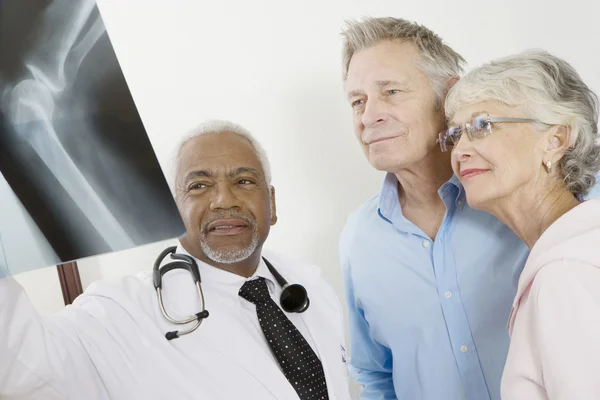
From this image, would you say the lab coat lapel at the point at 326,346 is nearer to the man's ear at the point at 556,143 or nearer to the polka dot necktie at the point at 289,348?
the polka dot necktie at the point at 289,348

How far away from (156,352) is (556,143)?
0.87 meters

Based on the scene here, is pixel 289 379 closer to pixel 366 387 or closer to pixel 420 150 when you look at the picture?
pixel 366 387

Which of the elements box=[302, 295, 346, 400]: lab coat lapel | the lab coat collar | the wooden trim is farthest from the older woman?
the wooden trim

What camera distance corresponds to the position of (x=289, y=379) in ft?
3.92

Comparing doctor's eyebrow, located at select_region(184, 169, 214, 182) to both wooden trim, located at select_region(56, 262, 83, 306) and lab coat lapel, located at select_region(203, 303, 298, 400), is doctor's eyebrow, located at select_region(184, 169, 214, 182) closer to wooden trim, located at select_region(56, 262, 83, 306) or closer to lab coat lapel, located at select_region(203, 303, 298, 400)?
lab coat lapel, located at select_region(203, 303, 298, 400)

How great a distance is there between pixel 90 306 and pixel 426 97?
34.2 inches

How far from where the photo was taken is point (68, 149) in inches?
17.8

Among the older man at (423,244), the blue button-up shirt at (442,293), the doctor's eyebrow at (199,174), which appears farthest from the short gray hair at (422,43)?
the doctor's eyebrow at (199,174)

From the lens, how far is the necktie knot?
128 centimetres

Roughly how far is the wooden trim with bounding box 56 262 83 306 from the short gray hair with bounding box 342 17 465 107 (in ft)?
3.42

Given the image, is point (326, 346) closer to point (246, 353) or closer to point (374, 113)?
point (246, 353)

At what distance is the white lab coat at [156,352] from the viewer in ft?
3.16

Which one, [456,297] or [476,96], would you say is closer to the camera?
[476,96]

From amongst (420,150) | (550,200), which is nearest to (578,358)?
(550,200)
